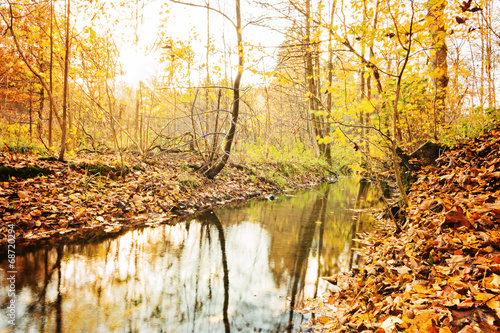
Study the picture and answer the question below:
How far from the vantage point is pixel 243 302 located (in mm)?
2820

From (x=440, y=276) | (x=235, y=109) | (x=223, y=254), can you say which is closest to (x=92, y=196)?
(x=223, y=254)

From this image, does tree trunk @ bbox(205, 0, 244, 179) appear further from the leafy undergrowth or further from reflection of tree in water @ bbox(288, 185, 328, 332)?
the leafy undergrowth

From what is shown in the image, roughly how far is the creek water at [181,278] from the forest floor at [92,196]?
1.98ft

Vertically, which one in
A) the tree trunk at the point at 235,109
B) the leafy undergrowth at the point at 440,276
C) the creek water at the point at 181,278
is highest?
the tree trunk at the point at 235,109

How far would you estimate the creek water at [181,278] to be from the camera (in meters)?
2.44

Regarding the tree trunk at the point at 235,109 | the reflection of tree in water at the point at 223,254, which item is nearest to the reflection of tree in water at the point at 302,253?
the reflection of tree in water at the point at 223,254

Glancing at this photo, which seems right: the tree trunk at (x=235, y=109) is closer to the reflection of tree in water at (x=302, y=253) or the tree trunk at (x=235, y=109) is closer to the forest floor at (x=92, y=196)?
the forest floor at (x=92, y=196)

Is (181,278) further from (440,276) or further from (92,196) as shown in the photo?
(92,196)

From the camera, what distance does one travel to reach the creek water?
244cm

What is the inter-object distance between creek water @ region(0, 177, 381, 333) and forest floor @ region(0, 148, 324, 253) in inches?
23.8

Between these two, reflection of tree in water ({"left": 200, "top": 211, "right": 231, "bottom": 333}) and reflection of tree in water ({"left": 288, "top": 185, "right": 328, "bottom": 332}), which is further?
reflection of tree in water ({"left": 288, "top": 185, "right": 328, "bottom": 332})

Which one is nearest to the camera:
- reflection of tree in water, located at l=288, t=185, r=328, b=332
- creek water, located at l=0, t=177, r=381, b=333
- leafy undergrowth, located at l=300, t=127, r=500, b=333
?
leafy undergrowth, located at l=300, t=127, r=500, b=333

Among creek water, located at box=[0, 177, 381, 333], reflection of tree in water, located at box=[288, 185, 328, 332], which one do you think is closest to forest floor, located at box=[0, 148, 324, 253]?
creek water, located at box=[0, 177, 381, 333]

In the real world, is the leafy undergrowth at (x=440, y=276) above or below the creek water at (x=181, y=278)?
above
